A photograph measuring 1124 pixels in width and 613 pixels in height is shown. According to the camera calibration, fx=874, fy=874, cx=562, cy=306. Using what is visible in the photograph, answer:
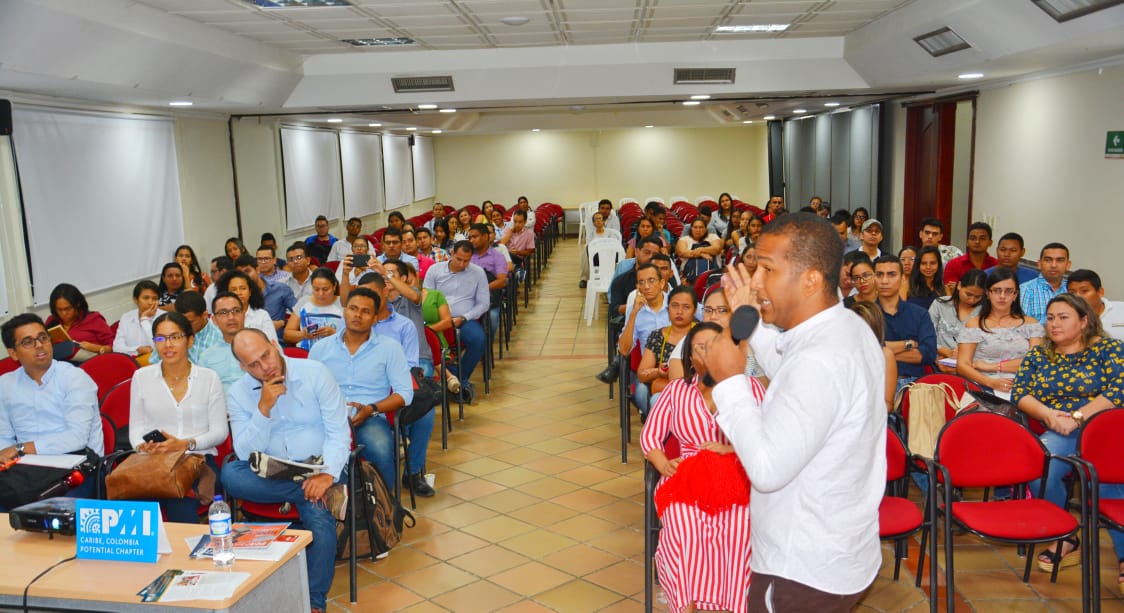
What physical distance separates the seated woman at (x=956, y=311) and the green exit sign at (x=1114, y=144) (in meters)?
2.24

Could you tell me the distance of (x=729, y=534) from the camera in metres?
3.14

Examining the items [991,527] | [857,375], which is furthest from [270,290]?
[857,375]

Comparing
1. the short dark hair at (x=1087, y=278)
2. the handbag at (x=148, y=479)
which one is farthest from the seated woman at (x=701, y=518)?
the short dark hair at (x=1087, y=278)

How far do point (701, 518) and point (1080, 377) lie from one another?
91.2 inches

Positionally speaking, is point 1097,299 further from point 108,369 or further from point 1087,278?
point 108,369

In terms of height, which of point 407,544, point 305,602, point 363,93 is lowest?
point 407,544

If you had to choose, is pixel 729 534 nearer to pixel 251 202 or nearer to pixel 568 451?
pixel 568 451

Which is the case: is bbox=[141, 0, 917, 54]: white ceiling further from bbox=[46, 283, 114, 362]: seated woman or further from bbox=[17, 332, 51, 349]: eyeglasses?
bbox=[17, 332, 51, 349]: eyeglasses

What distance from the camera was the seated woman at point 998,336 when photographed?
16.5ft

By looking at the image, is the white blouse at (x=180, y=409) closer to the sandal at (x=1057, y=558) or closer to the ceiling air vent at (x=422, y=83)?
the sandal at (x=1057, y=558)

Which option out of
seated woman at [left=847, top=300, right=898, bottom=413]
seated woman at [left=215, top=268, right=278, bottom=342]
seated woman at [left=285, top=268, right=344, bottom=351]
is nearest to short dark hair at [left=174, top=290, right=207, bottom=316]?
seated woman at [left=215, top=268, right=278, bottom=342]

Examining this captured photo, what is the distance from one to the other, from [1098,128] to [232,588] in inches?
290

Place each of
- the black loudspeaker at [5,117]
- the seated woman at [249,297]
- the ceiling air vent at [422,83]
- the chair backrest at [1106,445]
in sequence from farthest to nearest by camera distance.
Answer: the ceiling air vent at [422,83]
the black loudspeaker at [5,117]
the seated woman at [249,297]
the chair backrest at [1106,445]

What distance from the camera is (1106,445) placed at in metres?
3.83
